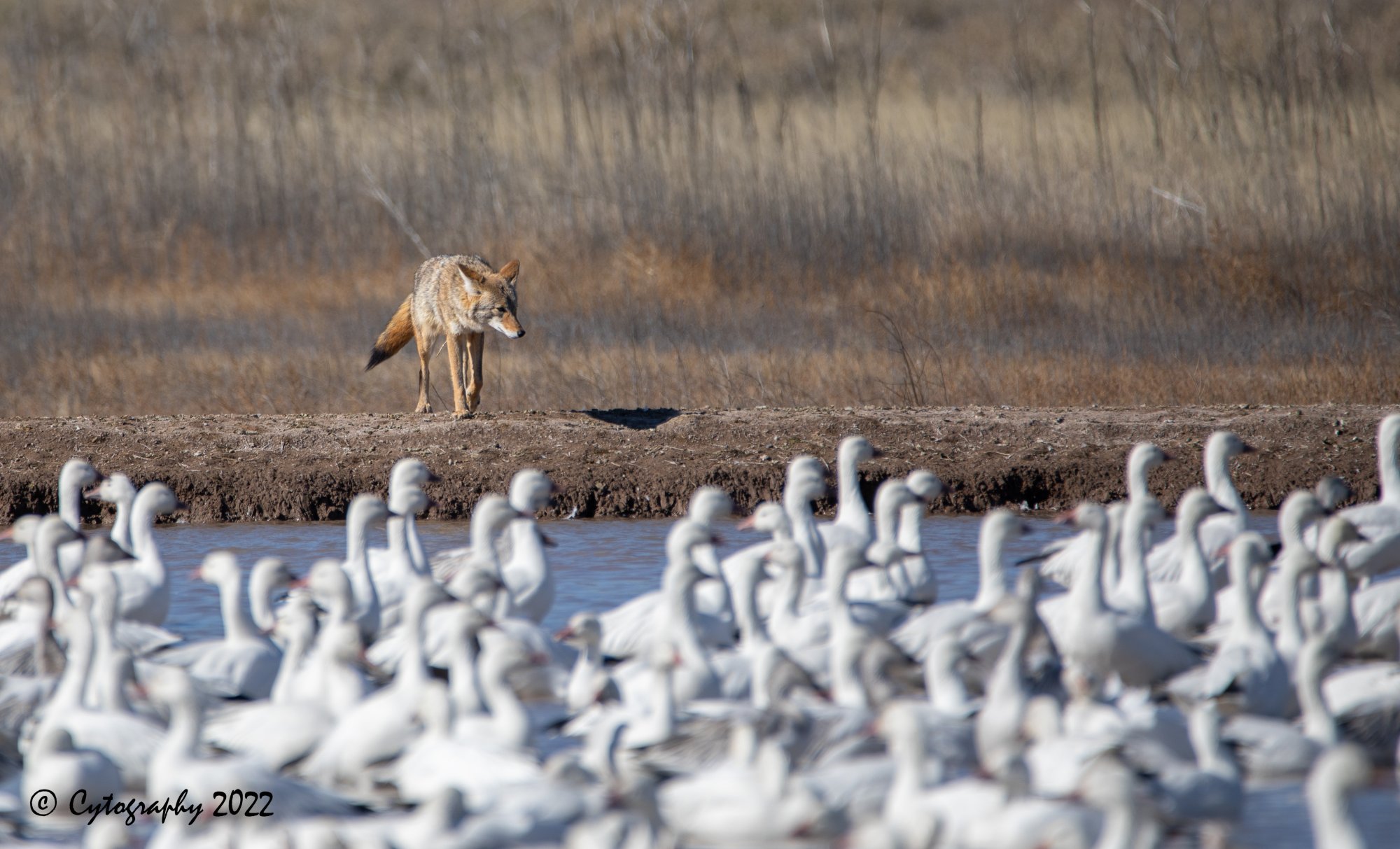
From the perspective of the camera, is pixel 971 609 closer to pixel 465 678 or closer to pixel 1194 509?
pixel 1194 509

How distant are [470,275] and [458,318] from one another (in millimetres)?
388

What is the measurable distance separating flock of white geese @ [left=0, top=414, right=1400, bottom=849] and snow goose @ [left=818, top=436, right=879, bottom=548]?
77 mm

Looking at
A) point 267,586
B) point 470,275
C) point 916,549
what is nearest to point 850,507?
point 916,549

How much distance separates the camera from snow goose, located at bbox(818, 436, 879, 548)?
786 cm

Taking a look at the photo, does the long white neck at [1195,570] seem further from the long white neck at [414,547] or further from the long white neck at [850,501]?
the long white neck at [414,547]

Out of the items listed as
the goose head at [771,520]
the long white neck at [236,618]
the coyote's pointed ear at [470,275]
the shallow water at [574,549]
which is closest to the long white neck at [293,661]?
the long white neck at [236,618]

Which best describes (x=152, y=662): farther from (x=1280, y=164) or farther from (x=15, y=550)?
(x=1280, y=164)

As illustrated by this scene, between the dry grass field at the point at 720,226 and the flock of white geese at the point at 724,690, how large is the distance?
573 centimetres

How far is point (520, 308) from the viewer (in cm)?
1568

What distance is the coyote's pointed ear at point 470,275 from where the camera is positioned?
12023mm

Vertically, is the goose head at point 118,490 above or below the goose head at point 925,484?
above

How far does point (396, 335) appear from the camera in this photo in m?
13.0

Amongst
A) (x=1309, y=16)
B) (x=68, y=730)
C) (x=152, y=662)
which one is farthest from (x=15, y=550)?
(x=1309, y=16)

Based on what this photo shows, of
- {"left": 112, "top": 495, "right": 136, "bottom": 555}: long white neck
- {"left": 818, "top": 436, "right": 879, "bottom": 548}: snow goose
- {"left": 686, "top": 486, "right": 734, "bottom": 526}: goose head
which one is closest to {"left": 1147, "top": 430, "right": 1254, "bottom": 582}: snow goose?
{"left": 818, "top": 436, "right": 879, "bottom": 548}: snow goose
